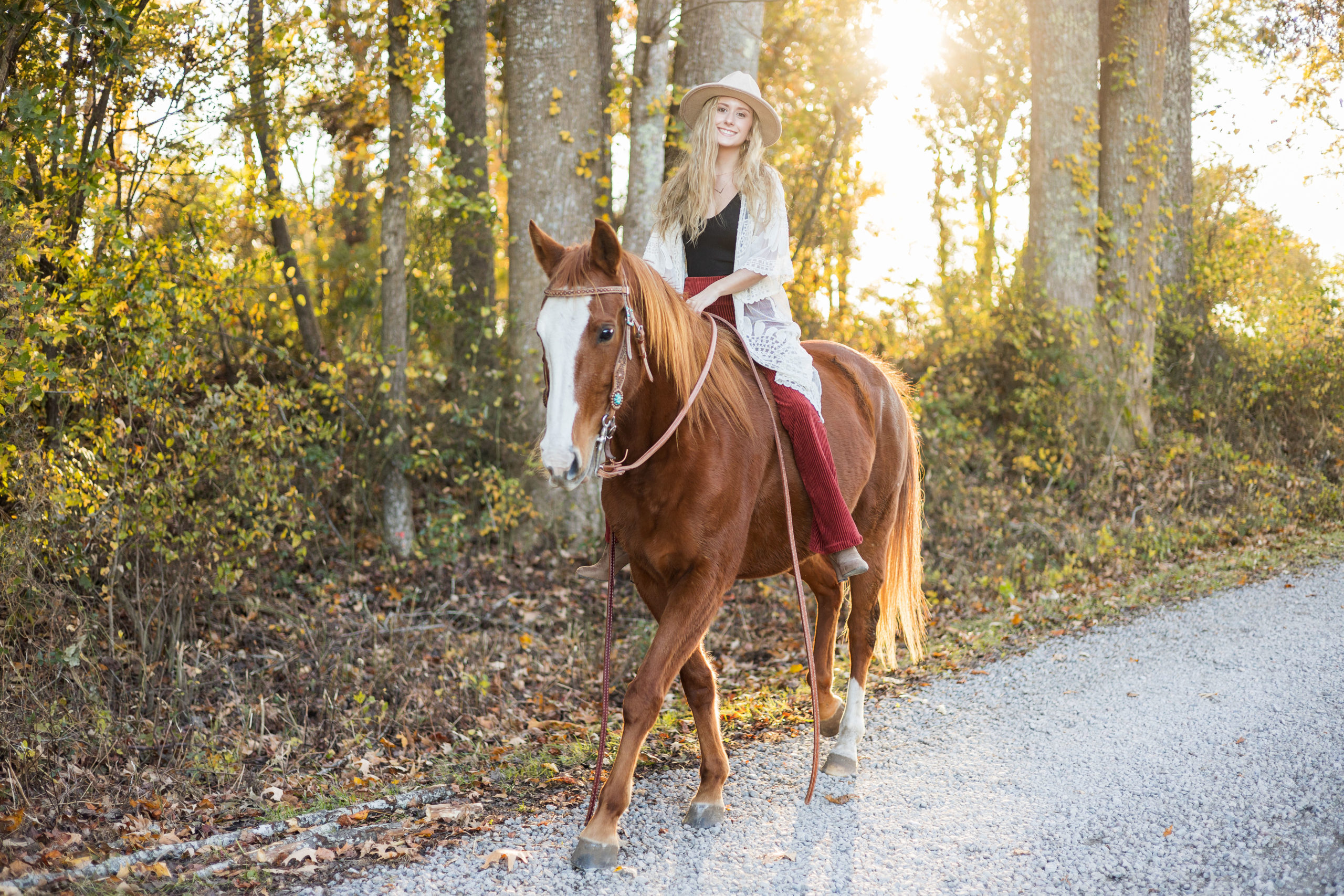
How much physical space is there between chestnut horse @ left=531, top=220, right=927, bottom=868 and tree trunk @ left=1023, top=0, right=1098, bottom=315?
7.48 meters

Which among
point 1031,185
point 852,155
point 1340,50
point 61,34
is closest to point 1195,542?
point 1031,185

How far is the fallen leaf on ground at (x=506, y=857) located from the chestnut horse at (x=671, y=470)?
0.20 meters

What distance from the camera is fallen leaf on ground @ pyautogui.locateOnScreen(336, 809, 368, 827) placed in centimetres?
399

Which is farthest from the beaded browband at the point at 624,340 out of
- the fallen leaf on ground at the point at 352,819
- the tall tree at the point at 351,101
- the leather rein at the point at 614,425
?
the tall tree at the point at 351,101

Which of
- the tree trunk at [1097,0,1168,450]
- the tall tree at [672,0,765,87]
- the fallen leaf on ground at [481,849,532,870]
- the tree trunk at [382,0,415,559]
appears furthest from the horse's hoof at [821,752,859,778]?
the tree trunk at [1097,0,1168,450]

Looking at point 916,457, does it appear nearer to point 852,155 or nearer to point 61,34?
point 61,34

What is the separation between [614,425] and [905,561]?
282 centimetres

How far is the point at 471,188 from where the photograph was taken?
943 cm

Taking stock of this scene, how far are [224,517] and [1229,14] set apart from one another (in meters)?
20.0

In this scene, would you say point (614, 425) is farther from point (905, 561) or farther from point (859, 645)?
point (905, 561)

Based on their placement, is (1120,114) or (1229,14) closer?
(1120,114)

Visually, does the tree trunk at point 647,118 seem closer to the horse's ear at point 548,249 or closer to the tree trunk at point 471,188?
the tree trunk at point 471,188

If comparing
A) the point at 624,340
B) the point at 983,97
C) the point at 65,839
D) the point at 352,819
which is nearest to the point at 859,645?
the point at 624,340

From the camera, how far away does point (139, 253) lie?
5.44 metres
